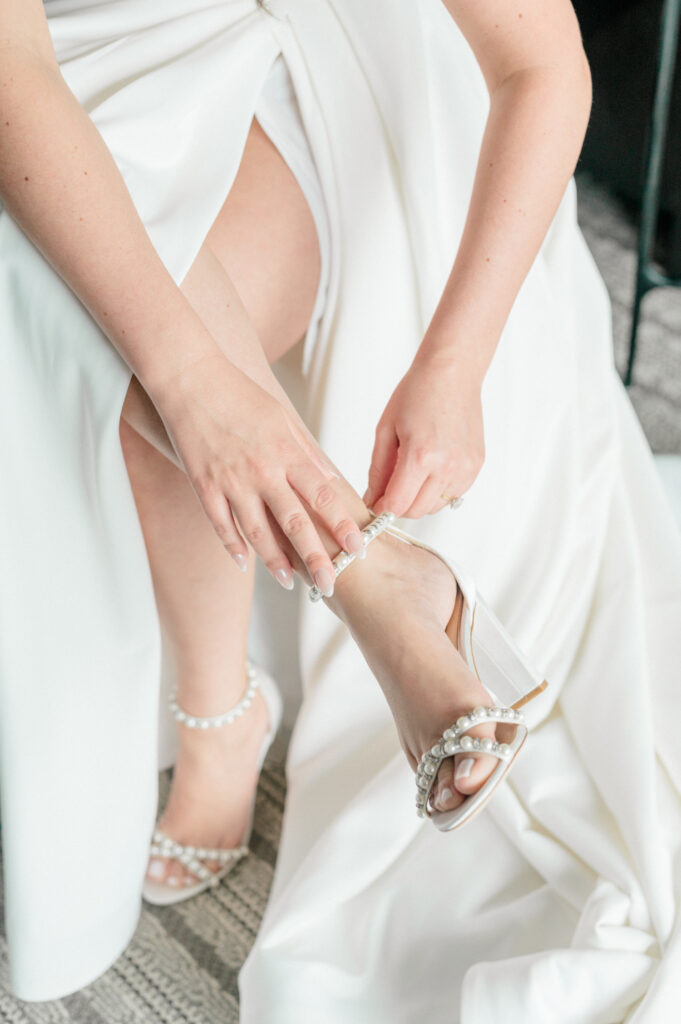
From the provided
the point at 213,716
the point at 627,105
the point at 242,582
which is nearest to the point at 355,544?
the point at 242,582

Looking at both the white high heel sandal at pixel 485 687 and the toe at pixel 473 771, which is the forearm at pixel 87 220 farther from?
the toe at pixel 473 771

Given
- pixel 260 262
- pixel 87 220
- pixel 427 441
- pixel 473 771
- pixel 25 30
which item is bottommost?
pixel 473 771

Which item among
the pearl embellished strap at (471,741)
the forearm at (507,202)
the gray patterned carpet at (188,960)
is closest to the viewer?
the pearl embellished strap at (471,741)

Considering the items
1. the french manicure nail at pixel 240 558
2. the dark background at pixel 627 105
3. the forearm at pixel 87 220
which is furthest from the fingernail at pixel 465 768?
the dark background at pixel 627 105

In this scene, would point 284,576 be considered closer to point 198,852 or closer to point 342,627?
point 342,627

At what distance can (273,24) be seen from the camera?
36.1 inches

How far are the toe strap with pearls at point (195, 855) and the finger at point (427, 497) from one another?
499 mm

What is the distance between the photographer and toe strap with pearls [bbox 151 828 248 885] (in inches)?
43.0

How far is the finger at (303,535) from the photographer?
0.71 meters

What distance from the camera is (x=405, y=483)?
76 centimetres

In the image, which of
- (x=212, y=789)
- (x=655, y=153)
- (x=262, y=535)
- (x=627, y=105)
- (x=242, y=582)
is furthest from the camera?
(x=627, y=105)

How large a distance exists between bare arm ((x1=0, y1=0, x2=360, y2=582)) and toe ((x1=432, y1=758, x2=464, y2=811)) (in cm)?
15

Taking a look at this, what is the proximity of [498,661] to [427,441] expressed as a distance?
6.5 inches

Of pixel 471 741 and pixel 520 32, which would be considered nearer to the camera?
pixel 471 741
